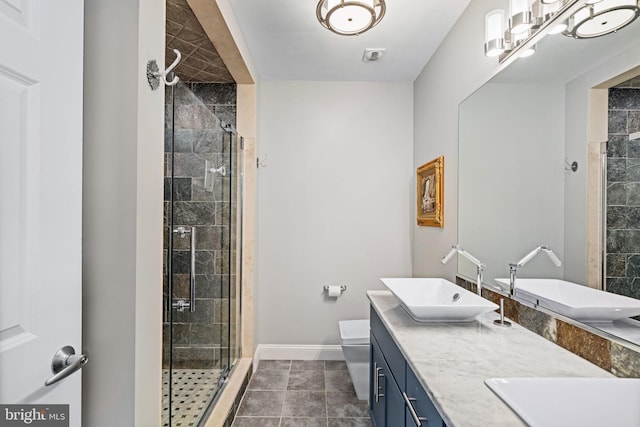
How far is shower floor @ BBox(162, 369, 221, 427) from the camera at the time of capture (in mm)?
1671

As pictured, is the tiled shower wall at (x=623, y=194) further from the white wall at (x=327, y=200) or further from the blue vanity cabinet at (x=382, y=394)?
the white wall at (x=327, y=200)

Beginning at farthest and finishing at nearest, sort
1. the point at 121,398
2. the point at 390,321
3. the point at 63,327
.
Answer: the point at 390,321
the point at 121,398
the point at 63,327

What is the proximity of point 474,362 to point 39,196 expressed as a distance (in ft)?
4.42

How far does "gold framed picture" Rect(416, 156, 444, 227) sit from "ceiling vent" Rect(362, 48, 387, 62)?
929 millimetres

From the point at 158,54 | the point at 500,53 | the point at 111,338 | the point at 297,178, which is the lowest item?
the point at 111,338

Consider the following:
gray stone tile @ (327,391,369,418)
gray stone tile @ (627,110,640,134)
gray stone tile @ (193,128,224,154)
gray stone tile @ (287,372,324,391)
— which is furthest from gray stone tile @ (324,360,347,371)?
gray stone tile @ (627,110,640,134)

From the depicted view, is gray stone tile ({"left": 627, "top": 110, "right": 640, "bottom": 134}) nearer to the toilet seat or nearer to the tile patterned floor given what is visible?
the toilet seat

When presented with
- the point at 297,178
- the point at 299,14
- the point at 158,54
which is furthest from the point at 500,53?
the point at 297,178

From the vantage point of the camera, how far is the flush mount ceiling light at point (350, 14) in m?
1.81

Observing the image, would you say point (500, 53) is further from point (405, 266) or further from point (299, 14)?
point (405, 266)

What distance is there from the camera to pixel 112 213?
3.46ft

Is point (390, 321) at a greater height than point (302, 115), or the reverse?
point (302, 115)

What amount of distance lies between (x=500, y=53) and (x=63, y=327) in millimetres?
2069

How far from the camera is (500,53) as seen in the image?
174 centimetres
